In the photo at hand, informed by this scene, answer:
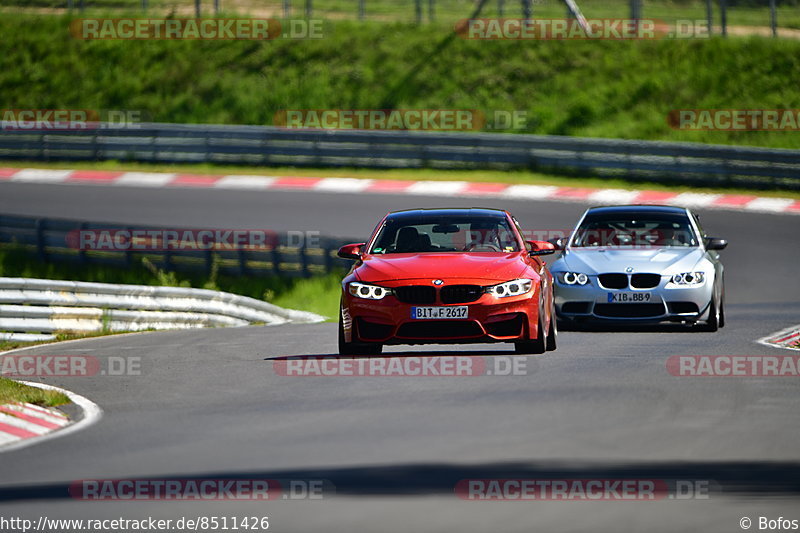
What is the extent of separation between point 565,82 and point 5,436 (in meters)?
31.3

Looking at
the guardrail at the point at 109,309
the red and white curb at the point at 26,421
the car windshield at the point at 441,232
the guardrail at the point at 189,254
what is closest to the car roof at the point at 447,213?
the car windshield at the point at 441,232

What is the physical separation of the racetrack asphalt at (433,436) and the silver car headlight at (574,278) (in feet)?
2.33

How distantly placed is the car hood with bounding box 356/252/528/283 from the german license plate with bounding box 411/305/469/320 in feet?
0.94

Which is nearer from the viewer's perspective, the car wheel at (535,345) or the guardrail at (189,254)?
the car wheel at (535,345)

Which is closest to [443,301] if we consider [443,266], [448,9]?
[443,266]

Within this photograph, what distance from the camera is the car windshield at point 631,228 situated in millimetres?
15484

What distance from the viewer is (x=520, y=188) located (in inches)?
1206

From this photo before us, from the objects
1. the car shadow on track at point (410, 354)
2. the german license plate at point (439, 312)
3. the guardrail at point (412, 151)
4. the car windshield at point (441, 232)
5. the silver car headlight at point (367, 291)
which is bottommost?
the car shadow on track at point (410, 354)

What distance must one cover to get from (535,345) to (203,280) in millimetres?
12416

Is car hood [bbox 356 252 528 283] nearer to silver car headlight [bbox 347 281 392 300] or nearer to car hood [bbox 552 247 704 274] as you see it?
silver car headlight [bbox 347 281 392 300]

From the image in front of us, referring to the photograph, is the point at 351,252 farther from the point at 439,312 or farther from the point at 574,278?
the point at 574,278

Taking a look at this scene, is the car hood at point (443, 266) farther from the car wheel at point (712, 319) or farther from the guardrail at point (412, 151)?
the guardrail at point (412, 151)

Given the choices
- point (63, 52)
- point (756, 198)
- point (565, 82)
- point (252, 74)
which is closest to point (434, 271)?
point (756, 198)

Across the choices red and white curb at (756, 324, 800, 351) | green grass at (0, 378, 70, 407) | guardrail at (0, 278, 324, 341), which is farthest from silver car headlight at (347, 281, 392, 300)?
guardrail at (0, 278, 324, 341)
